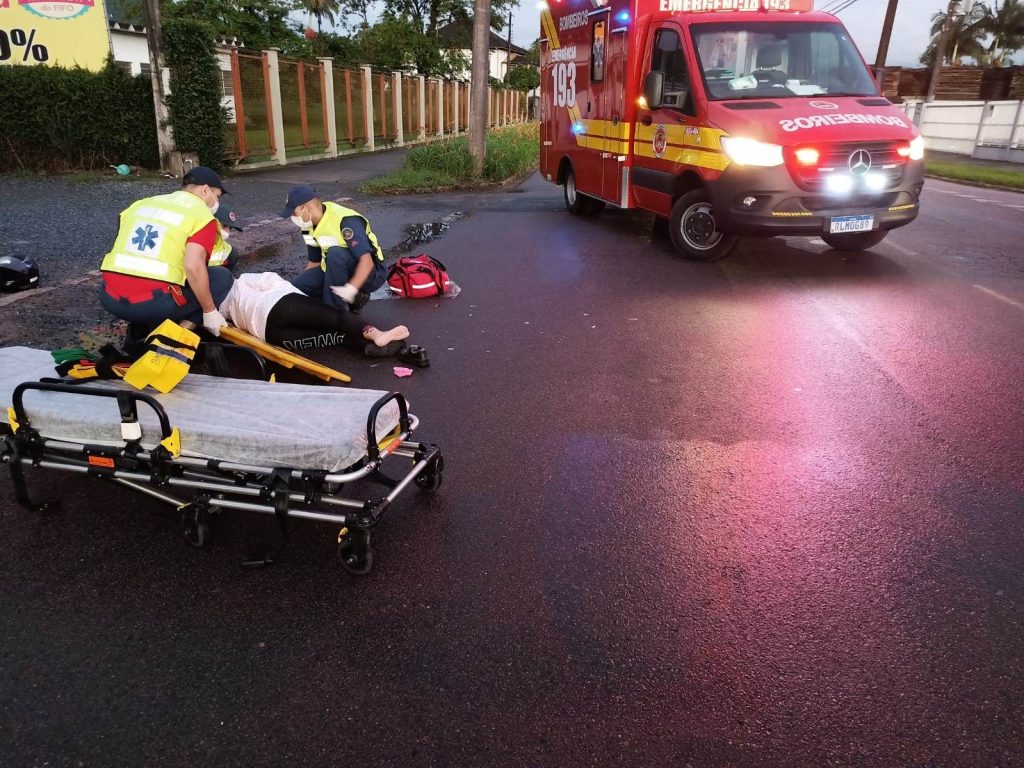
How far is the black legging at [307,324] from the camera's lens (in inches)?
212

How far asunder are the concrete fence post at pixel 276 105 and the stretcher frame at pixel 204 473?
18.2 metres

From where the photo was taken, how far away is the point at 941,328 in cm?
619

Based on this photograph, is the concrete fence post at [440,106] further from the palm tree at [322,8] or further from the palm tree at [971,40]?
the palm tree at [971,40]

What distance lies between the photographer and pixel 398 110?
2947 centimetres

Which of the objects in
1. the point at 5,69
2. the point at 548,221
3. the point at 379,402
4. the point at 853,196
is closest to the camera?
the point at 379,402

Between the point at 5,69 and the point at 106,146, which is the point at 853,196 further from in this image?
the point at 5,69

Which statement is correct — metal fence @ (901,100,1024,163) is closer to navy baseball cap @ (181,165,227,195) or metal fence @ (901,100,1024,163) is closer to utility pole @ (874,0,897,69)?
utility pole @ (874,0,897,69)

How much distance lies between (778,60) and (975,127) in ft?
74.7

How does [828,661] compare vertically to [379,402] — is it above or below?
below

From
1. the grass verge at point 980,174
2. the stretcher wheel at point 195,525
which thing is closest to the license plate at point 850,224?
the stretcher wheel at point 195,525

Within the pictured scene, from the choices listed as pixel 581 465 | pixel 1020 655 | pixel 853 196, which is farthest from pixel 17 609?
pixel 853 196

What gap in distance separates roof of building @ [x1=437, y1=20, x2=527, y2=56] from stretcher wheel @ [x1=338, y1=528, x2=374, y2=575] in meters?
16.7

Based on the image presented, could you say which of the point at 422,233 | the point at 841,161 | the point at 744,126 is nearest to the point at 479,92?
the point at 422,233

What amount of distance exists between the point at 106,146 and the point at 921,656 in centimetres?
1862
